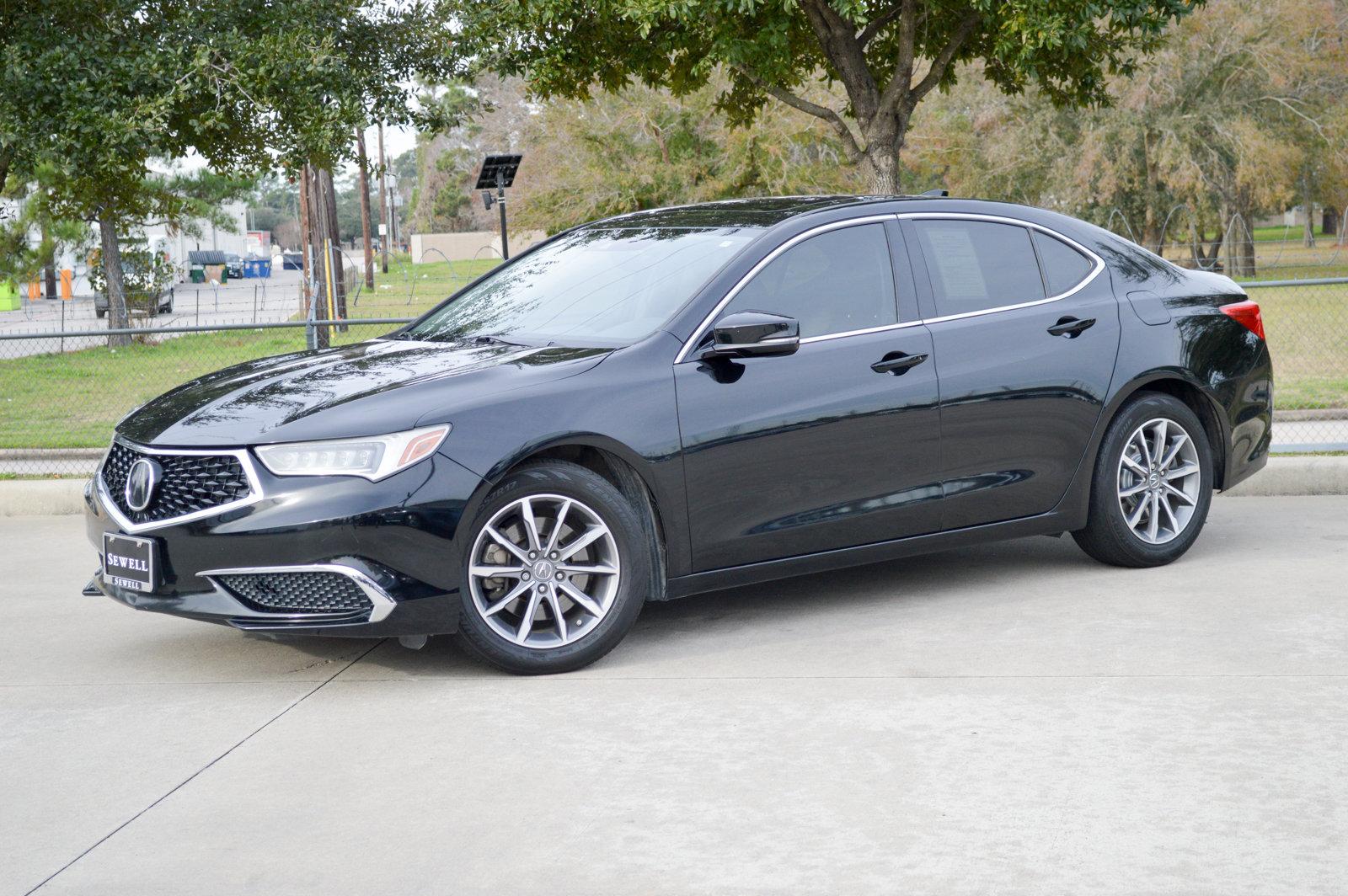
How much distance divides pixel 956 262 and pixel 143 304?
26907 millimetres

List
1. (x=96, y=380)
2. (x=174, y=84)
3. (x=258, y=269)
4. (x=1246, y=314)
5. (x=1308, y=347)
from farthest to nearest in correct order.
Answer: (x=258, y=269)
(x=1308, y=347)
(x=96, y=380)
(x=174, y=84)
(x=1246, y=314)

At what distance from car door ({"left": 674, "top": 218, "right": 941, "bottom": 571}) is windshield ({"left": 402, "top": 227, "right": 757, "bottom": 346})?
0.25m

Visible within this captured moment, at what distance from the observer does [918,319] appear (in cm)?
638

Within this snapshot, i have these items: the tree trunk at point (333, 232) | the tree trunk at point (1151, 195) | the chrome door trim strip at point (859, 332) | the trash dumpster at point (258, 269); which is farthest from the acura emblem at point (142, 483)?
the trash dumpster at point (258, 269)

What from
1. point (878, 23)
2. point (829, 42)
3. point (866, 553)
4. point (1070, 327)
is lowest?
point (866, 553)

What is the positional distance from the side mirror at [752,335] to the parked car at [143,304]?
25.7 meters

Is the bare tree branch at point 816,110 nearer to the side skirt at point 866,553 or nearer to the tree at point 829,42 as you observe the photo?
the tree at point 829,42

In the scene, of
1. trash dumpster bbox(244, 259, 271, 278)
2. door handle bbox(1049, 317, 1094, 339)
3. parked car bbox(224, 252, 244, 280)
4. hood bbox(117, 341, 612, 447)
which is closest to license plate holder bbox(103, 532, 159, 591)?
hood bbox(117, 341, 612, 447)

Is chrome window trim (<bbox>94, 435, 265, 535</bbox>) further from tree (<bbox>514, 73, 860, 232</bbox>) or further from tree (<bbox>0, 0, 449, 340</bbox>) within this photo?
tree (<bbox>514, 73, 860, 232</bbox>)

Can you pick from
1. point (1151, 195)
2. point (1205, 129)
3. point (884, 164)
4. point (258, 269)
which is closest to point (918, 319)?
point (884, 164)

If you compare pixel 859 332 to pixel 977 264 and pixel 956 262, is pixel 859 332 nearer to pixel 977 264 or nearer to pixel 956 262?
pixel 956 262

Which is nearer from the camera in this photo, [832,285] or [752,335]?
[752,335]

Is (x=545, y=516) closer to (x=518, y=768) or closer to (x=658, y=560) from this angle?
(x=658, y=560)

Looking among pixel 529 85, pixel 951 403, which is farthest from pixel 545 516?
pixel 529 85
